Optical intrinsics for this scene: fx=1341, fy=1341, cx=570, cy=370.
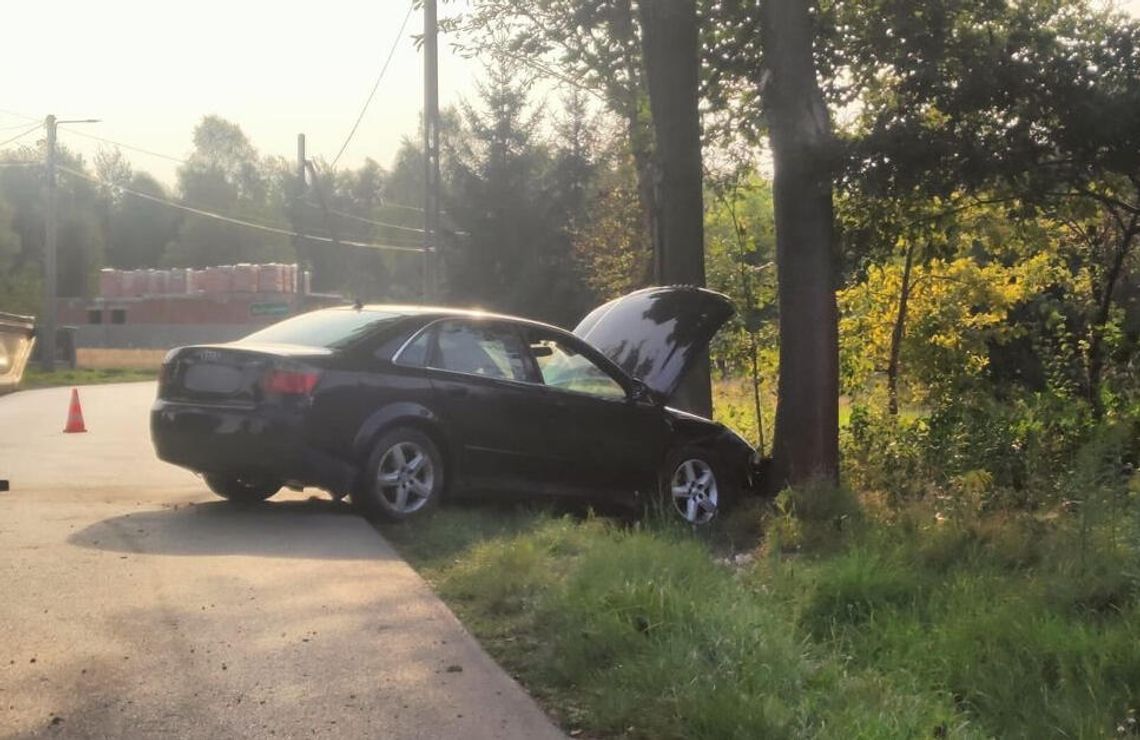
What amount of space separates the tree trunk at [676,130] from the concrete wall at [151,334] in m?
46.6

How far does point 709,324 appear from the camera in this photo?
1057 centimetres

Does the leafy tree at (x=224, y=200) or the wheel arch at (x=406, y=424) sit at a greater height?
the leafy tree at (x=224, y=200)

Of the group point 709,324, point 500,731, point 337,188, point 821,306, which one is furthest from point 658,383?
point 337,188

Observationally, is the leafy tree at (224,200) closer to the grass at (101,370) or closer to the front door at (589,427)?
the grass at (101,370)

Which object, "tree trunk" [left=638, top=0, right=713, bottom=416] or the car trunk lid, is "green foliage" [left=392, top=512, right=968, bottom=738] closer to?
the car trunk lid

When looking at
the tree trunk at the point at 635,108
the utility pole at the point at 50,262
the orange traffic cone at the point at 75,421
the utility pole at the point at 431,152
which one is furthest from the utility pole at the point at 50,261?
the tree trunk at the point at 635,108

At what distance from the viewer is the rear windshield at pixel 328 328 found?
910 centimetres

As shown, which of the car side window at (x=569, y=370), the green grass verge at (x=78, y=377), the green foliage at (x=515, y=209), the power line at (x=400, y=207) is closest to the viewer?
the car side window at (x=569, y=370)

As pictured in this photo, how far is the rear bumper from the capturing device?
8484mm

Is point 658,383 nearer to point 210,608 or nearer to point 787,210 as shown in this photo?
point 787,210

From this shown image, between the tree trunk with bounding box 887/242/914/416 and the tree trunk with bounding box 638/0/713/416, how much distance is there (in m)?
2.35

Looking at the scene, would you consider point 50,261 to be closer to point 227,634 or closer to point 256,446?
point 256,446

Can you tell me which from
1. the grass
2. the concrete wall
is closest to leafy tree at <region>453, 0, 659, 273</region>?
the grass

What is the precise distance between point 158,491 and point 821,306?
5.44 m
